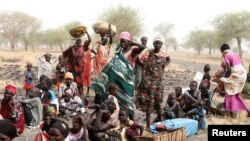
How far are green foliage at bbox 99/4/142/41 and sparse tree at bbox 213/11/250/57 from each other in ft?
38.1

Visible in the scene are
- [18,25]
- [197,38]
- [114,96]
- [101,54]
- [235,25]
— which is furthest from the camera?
[197,38]

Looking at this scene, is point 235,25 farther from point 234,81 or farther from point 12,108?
point 12,108

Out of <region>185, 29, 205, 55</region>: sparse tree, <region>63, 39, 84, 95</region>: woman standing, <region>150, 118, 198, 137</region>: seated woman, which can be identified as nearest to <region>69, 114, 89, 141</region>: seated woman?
<region>150, 118, 198, 137</region>: seated woman

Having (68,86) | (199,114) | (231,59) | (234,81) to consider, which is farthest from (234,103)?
(68,86)

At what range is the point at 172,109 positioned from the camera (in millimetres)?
7629

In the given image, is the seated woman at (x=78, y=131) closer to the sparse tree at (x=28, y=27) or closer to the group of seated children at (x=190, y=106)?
the group of seated children at (x=190, y=106)

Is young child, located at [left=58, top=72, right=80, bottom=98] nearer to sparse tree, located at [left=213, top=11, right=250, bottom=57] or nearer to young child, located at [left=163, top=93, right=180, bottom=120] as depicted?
young child, located at [left=163, top=93, right=180, bottom=120]

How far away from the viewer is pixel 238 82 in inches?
339

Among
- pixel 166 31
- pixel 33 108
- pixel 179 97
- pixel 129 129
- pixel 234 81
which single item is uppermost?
pixel 166 31

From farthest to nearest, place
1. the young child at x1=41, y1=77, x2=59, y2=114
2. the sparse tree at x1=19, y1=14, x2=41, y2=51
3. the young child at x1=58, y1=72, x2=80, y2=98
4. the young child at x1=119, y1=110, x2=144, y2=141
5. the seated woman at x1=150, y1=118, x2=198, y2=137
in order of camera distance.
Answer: the sparse tree at x1=19, y1=14, x2=41, y2=51
the young child at x1=58, y1=72, x2=80, y2=98
the young child at x1=41, y1=77, x2=59, y2=114
the seated woman at x1=150, y1=118, x2=198, y2=137
the young child at x1=119, y1=110, x2=144, y2=141

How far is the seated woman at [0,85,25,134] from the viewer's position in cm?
678

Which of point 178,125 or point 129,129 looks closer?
point 129,129

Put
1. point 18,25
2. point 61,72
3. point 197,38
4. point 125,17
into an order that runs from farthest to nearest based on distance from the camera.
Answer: point 197,38 → point 18,25 → point 125,17 → point 61,72

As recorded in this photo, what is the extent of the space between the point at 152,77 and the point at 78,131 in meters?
2.54
